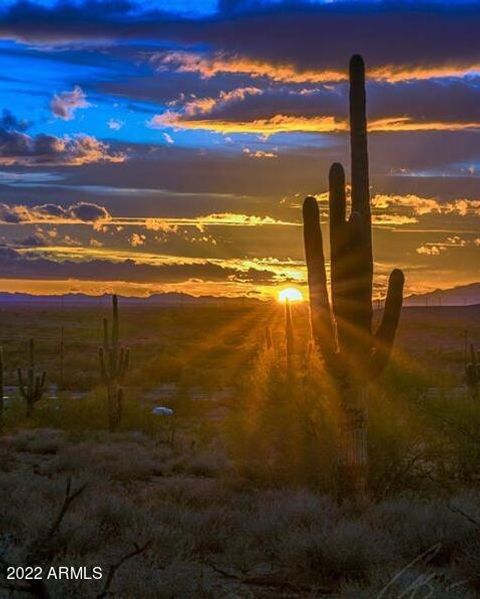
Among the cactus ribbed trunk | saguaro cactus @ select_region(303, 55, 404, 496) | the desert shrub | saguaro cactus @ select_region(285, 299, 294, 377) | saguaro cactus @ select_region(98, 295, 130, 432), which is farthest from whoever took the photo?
saguaro cactus @ select_region(98, 295, 130, 432)

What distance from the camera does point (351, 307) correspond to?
13.7 metres

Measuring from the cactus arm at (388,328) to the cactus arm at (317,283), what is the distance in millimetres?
680

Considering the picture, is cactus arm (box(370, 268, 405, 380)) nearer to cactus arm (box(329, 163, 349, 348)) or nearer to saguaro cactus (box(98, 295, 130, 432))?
cactus arm (box(329, 163, 349, 348))

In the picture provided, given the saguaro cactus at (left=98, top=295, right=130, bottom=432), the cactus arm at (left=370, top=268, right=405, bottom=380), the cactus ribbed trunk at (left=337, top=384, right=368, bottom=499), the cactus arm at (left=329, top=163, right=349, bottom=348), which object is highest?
the cactus arm at (left=329, top=163, right=349, bottom=348)

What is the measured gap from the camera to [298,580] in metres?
10.8

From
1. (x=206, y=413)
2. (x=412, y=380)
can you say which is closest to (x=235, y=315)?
(x=206, y=413)

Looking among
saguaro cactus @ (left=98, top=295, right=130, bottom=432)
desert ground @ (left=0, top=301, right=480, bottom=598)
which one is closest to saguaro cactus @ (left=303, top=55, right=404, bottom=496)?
desert ground @ (left=0, top=301, right=480, bottom=598)

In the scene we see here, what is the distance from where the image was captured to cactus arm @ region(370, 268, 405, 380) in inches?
550

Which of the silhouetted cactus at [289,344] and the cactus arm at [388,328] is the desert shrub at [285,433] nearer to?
the silhouetted cactus at [289,344]

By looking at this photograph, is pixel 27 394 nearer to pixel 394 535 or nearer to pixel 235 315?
pixel 394 535

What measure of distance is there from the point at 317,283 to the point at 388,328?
128 centimetres

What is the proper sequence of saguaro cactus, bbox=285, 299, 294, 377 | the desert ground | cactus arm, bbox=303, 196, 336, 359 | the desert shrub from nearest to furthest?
the desert ground < cactus arm, bbox=303, 196, 336, 359 < the desert shrub < saguaro cactus, bbox=285, 299, 294, 377

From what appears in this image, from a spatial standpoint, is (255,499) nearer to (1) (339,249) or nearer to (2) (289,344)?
(1) (339,249)

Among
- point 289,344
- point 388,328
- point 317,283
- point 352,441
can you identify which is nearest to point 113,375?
point 289,344
